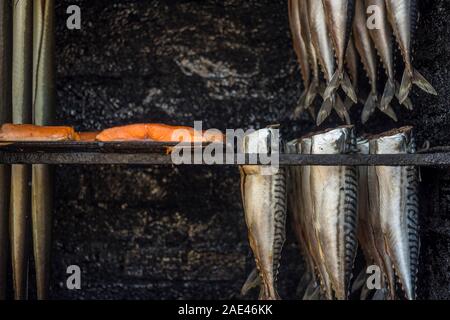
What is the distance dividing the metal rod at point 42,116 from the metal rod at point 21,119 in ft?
0.12


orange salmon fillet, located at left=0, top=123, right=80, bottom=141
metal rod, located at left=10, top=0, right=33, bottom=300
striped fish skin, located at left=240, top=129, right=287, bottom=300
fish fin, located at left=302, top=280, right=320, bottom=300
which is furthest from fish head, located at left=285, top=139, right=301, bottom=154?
metal rod, located at left=10, top=0, right=33, bottom=300

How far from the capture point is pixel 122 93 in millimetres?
4750

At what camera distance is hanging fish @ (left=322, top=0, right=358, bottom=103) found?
3.86 meters

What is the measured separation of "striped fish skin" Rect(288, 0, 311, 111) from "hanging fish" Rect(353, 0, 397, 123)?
313 millimetres

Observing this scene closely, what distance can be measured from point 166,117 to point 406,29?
5.57ft

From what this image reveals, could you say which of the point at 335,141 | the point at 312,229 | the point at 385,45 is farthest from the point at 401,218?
the point at 385,45

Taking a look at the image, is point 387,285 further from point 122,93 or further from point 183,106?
point 122,93

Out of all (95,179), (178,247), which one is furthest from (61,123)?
(178,247)

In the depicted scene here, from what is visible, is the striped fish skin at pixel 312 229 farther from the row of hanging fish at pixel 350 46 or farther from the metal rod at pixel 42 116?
the metal rod at pixel 42 116

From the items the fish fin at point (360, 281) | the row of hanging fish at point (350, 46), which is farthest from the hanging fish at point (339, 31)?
the fish fin at point (360, 281)

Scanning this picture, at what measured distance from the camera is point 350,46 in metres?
4.27

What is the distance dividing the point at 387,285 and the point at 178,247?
1471 mm

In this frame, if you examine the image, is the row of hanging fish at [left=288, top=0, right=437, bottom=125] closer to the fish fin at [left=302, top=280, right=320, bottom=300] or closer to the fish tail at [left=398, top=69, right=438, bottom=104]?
the fish tail at [left=398, top=69, right=438, bottom=104]
